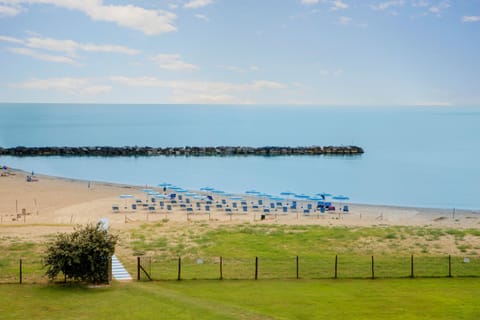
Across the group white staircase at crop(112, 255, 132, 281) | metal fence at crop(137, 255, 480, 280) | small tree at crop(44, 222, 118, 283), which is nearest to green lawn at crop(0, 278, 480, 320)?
small tree at crop(44, 222, 118, 283)

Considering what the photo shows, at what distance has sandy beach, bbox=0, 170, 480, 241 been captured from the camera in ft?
145

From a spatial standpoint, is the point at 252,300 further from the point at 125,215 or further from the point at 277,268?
the point at 125,215

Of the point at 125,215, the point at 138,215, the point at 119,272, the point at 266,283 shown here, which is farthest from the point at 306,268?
the point at 125,215

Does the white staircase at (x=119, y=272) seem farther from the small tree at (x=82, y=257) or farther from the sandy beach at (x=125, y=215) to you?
the sandy beach at (x=125, y=215)

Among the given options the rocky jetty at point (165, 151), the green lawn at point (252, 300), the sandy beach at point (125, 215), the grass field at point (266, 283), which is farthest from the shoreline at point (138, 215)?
the rocky jetty at point (165, 151)

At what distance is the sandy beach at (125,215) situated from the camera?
4434 centimetres

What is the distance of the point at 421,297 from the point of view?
70.2 ft

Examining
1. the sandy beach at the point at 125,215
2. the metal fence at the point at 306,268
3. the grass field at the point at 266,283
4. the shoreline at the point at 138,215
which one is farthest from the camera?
the shoreline at the point at 138,215

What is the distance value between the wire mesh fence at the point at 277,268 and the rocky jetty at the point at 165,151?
99870mm

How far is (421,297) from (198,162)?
95.4 meters

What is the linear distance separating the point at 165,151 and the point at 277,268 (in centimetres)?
10590

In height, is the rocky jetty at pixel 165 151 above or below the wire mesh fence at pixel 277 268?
above

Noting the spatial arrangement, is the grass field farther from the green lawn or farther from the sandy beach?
the sandy beach

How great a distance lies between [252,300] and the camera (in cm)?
2092
